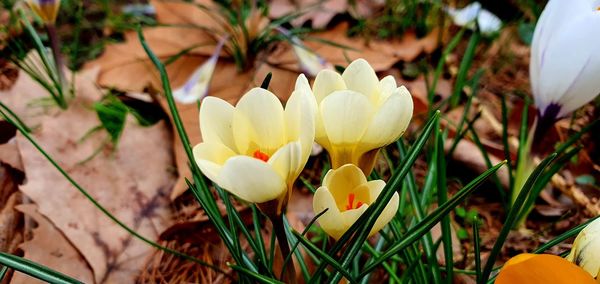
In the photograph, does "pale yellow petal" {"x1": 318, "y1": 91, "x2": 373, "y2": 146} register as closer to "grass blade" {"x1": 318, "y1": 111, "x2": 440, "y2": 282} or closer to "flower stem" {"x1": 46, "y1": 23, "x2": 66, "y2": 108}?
"grass blade" {"x1": 318, "y1": 111, "x2": 440, "y2": 282}

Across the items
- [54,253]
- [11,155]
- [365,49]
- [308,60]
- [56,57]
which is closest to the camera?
[54,253]

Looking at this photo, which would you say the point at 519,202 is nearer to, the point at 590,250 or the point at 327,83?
the point at 590,250

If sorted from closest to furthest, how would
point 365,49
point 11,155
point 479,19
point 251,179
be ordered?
1. point 251,179
2. point 11,155
3. point 365,49
4. point 479,19

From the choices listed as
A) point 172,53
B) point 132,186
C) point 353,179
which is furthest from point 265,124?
point 172,53

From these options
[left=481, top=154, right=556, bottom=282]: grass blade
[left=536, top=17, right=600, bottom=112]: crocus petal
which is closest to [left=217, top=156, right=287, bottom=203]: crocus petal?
[left=481, top=154, right=556, bottom=282]: grass blade

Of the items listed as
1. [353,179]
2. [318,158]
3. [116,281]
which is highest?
[353,179]

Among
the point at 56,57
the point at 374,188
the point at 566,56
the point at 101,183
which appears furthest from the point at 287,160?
the point at 56,57

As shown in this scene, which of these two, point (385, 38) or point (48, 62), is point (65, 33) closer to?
point (48, 62)
